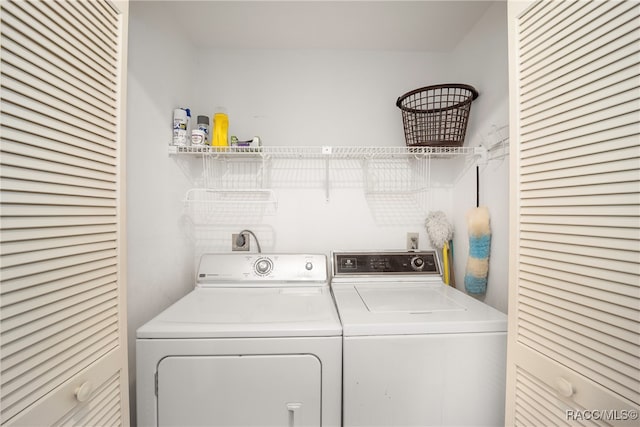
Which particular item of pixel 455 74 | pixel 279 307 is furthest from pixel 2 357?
pixel 455 74

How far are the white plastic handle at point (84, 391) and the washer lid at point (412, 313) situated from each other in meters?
0.81

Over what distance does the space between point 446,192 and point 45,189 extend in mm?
2048

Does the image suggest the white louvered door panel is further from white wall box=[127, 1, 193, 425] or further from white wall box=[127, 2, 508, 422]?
white wall box=[127, 1, 193, 425]

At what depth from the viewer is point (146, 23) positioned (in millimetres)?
1323

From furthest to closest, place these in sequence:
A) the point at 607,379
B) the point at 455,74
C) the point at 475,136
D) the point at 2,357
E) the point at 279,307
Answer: the point at 455,74 → the point at 475,136 → the point at 279,307 → the point at 607,379 → the point at 2,357

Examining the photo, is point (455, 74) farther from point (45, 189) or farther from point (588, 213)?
point (45, 189)

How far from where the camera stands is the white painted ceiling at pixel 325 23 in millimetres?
1463

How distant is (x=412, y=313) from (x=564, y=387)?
510 millimetres

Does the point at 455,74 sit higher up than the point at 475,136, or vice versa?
the point at 455,74

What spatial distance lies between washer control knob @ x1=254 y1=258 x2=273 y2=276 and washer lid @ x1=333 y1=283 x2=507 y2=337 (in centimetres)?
43

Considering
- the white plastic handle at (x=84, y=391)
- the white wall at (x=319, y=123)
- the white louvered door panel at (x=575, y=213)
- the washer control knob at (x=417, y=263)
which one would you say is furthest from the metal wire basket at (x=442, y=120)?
the white plastic handle at (x=84, y=391)

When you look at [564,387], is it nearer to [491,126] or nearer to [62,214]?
[491,126]

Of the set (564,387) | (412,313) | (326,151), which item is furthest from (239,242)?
(564,387)

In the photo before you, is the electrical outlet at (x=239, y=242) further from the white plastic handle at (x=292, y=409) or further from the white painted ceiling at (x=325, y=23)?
the white painted ceiling at (x=325, y=23)
